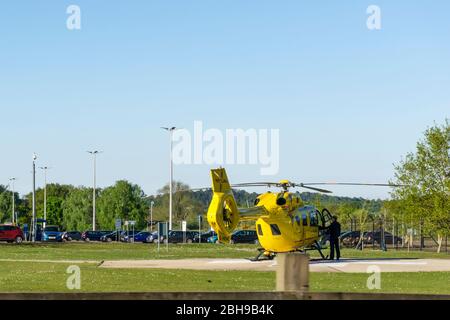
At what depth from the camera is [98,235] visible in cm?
9419

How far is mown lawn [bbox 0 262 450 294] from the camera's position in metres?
21.7

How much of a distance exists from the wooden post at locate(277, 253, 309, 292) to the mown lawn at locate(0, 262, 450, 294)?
1251cm

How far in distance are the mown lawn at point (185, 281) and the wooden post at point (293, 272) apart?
12.5 meters

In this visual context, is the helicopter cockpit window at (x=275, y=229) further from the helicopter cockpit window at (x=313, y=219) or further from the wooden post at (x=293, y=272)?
the wooden post at (x=293, y=272)

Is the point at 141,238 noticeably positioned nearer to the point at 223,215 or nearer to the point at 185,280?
the point at 223,215

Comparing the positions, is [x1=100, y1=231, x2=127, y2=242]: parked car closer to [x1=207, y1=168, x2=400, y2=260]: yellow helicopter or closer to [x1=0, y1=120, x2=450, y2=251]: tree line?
[x1=0, y1=120, x2=450, y2=251]: tree line

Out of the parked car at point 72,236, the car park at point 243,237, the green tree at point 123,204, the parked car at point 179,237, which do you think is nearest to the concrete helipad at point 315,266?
the car park at point 243,237

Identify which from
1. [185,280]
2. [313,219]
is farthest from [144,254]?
[185,280]

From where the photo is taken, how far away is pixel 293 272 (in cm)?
842

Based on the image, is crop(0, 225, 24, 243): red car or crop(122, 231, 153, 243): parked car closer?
crop(0, 225, 24, 243): red car

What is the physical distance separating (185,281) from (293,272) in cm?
1620

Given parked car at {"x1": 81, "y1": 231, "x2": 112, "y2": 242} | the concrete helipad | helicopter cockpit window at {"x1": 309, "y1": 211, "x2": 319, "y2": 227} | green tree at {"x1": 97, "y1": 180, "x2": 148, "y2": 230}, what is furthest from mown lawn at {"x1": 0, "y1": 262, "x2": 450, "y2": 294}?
green tree at {"x1": 97, "y1": 180, "x2": 148, "y2": 230}

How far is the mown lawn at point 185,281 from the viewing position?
21.7 meters
